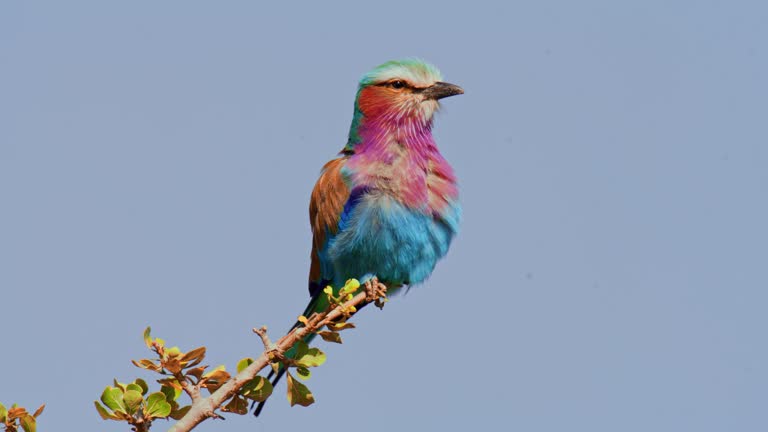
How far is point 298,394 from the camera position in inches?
116

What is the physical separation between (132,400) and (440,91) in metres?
3.56

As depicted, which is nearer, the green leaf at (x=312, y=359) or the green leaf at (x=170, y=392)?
the green leaf at (x=170, y=392)

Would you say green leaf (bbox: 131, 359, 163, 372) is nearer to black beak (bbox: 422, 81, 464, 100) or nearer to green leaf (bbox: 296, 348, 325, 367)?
green leaf (bbox: 296, 348, 325, 367)

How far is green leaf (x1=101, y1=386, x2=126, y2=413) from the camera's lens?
244 cm

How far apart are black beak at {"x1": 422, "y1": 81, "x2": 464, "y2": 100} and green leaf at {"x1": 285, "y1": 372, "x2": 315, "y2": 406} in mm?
2992

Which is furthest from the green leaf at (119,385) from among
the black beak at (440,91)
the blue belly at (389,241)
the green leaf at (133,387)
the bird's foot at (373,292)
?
the black beak at (440,91)

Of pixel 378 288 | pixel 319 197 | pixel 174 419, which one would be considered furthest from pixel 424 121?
pixel 174 419

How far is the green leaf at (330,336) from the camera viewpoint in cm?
300

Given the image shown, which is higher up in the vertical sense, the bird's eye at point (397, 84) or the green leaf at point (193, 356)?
the bird's eye at point (397, 84)

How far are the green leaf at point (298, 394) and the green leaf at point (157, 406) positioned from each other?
1.65ft

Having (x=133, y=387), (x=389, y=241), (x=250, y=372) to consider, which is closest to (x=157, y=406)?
(x=133, y=387)

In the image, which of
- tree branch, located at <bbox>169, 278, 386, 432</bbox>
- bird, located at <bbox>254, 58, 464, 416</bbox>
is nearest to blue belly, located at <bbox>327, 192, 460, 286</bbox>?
bird, located at <bbox>254, 58, 464, 416</bbox>

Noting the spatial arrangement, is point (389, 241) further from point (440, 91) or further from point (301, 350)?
point (301, 350)

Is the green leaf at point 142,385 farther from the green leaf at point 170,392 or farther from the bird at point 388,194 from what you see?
the bird at point 388,194
